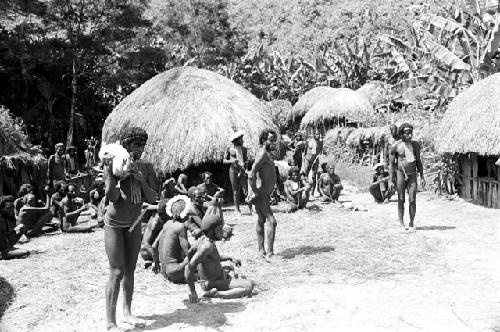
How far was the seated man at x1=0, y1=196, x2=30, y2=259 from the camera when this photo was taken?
Result: 26.8ft

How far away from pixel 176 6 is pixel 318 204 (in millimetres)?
23606

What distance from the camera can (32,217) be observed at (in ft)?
32.6

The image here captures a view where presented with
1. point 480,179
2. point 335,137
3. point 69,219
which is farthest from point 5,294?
point 335,137

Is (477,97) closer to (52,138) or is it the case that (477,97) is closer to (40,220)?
(40,220)

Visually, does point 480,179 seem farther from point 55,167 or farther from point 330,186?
point 55,167

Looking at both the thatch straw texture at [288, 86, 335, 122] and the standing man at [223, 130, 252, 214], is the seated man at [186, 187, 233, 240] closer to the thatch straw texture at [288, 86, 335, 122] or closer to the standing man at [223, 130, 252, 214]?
the standing man at [223, 130, 252, 214]

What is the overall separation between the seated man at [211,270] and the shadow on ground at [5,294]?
1972 millimetres

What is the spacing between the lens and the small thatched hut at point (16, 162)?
1179 centimetres

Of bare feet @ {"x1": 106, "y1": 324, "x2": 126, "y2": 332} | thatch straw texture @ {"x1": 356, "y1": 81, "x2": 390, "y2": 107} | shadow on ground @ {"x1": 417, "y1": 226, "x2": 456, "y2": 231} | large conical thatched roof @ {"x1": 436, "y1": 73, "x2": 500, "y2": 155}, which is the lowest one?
bare feet @ {"x1": 106, "y1": 324, "x2": 126, "y2": 332}

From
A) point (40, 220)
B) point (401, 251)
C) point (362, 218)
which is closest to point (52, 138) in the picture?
point (40, 220)

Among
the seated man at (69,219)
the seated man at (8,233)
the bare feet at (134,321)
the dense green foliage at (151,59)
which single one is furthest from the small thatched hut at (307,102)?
the bare feet at (134,321)

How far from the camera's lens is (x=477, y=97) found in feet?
39.6

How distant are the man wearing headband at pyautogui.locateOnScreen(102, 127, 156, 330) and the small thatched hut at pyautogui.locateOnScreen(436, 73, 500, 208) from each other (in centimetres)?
819

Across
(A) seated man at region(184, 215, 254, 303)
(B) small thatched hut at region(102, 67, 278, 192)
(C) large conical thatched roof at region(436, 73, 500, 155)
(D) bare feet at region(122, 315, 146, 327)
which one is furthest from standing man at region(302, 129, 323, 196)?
(D) bare feet at region(122, 315, 146, 327)
